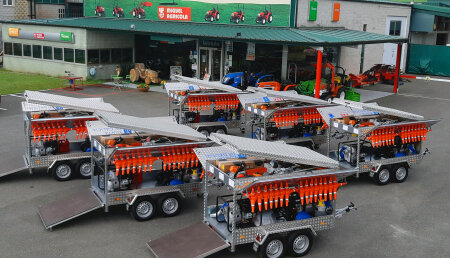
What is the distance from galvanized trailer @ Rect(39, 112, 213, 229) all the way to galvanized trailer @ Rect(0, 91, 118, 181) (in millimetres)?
2183

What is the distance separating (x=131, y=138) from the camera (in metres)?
13.1

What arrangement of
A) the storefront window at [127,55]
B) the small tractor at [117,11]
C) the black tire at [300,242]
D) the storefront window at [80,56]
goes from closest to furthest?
1. the black tire at [300,242]
2. the storefront window at [80,56]
3. the small tractor at [117,11]
4. the storefront window at [127,55]

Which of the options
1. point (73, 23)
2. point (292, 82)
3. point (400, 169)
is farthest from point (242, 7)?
point (400, 169)

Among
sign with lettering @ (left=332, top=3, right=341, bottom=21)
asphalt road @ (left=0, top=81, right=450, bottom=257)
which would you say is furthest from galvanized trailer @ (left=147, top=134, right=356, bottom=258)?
sign with lettering @ (left=332, top=3, right=341, bottom=21)

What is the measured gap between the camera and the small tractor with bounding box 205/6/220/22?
3347cm

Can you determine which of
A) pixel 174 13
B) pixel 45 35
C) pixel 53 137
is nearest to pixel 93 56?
pixel 45 35

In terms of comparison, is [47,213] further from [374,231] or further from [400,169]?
[400,169]

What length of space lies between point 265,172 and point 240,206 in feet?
3.82

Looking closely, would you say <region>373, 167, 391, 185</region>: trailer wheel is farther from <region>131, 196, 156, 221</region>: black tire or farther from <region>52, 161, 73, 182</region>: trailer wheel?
<region>52, 161, 73, 182</region>: trailer wheel

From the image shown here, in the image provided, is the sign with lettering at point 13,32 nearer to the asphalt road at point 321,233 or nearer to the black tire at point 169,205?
the asphalt road at point 321,233

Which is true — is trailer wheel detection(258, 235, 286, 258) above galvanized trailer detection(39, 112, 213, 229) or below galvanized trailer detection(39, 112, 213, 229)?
below

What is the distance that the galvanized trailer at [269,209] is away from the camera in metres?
9.93

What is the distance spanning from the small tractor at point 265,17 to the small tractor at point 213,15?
3297 mm

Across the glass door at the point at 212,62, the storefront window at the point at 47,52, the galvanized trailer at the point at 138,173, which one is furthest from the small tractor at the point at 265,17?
the galvanized trailer at the point at 138,173
